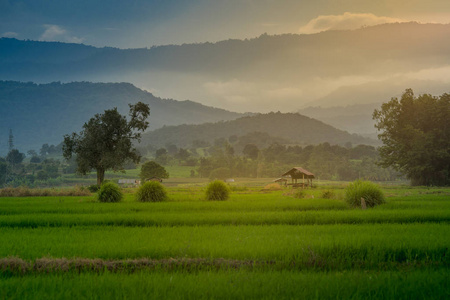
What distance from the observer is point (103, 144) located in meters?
45.9

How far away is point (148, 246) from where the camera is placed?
9.35 meters

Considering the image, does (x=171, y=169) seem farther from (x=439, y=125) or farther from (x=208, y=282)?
(x=208, y=282)

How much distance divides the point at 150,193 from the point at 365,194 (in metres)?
14.8

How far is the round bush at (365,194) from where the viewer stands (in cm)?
2147

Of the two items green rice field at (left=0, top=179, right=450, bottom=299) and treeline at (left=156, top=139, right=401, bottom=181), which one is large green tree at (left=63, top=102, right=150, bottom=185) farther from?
treeline at (left=156, top=139, right=401, bottom=181)

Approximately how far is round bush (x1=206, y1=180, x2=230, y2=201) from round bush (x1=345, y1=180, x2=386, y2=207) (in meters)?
9.21

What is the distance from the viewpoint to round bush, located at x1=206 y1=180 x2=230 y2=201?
27.3 meters

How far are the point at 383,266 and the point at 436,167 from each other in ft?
176

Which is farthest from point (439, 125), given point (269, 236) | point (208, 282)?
point (208, 282)

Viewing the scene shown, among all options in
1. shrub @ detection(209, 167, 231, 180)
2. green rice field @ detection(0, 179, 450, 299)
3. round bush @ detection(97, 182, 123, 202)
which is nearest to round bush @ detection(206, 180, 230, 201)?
round bush @ detection(97, 182, 123, 202)


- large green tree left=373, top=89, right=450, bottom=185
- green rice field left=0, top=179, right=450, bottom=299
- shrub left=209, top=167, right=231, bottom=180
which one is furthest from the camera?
shrub left=209, top=167, right=231, bottom=180

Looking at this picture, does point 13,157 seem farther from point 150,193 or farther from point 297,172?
point 150,193

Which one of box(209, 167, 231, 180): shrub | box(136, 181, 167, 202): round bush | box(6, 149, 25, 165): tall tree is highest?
box(6, 149, 25, 165): tall tree

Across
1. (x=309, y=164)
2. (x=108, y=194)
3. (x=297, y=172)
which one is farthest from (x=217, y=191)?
(x=309, y=164)
